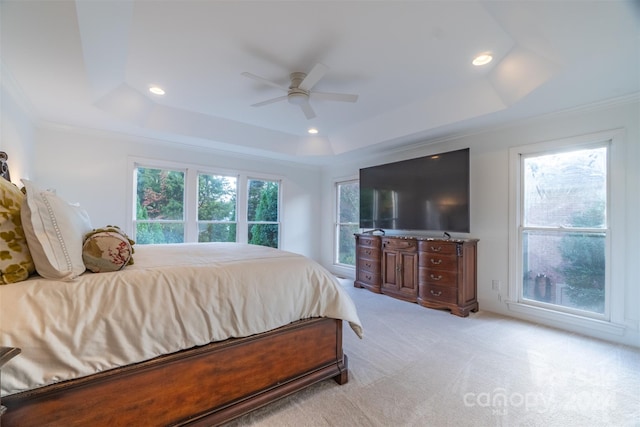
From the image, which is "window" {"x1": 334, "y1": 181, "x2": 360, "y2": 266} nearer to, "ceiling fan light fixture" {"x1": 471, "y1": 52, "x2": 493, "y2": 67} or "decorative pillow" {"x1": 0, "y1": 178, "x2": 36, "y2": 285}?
"ceiling fan light fixture" {"x1": 471, "y1": 52, "x2": 493, "y2": 67}

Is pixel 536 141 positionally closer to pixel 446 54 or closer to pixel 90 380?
pixel 446 54

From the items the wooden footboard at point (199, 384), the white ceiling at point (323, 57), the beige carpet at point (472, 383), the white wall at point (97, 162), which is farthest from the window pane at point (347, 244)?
the wooden footboard at point (199, 384)

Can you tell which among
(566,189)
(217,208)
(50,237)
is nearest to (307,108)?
(50,237)

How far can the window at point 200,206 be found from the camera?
13.5 ft

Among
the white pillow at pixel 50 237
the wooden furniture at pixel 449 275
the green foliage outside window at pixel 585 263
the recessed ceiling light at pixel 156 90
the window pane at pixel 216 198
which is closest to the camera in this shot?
the white pillow at pixel 50 237

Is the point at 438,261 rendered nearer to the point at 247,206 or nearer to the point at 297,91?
the point at 297,91

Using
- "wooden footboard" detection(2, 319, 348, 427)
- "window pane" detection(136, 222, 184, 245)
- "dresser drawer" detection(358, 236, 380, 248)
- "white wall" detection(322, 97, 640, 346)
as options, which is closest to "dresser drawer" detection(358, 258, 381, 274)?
"dresser drawer" detection(358, 236, 380, 248)

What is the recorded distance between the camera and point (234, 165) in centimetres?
486

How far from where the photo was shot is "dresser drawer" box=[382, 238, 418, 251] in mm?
3805

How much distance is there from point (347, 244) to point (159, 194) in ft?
11.4

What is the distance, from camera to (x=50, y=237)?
3.96 feet

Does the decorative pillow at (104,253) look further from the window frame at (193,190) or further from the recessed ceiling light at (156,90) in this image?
the window frame at (193,190)

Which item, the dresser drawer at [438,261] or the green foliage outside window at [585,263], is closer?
the green foliage outside window at [585,263]

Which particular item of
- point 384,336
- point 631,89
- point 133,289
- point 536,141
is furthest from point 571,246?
point 133,289
